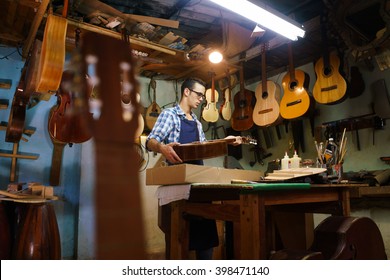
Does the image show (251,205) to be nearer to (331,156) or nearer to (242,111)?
(331,156)

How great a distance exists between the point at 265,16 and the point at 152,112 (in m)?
2.30

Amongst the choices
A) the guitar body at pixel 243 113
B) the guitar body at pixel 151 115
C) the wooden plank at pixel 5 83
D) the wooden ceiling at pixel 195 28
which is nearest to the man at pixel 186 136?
the wooden ceiling at pixel 195 28

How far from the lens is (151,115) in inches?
187

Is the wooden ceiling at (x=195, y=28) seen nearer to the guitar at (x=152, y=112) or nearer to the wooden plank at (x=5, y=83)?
the guitar at (x=152, y=112)

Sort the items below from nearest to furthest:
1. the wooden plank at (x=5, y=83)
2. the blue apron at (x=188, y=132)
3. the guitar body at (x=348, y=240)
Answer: the guitar body at (x=348, y=240), the blue apron at (x=188, y=132), the wooden plank at (x=5, y=83)

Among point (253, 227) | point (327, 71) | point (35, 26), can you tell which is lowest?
point (253, 227)

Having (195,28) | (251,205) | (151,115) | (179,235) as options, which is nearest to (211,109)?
(151,115)

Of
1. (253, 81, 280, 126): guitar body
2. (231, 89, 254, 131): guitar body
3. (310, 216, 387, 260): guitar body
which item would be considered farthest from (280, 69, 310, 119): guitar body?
(310, 216, 387, 260): guitar body

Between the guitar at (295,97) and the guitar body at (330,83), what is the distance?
0.58ft

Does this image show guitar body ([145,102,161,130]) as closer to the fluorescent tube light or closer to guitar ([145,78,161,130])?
guitar ([145,78,161,130])

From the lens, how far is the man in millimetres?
2430

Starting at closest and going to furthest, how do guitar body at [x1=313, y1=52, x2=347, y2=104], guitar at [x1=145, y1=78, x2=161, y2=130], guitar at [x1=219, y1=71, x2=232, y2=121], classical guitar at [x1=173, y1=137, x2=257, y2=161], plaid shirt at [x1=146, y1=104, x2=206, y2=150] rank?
classical guitar at [x1=173, y1=137, x2=257, y2=161]
plaid shirt at [x1=146, y1=104, x2=206, y2=150]
guitar body at [x1=313, y1=52, x2=347, y2=104]
guitar at [x1=145, y1=78, x2=161, y2=130]
guitar at [x1=219, y1=71, x2=232, y2=121]

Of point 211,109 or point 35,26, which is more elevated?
point 35,26

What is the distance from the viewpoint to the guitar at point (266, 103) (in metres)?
4.55
